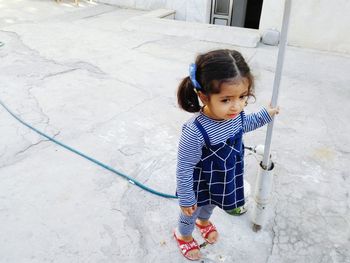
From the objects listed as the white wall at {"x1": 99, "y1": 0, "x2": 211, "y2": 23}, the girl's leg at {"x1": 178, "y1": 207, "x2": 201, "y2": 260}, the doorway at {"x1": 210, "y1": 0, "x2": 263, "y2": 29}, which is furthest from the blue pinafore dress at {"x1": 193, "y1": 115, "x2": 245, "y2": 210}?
the doorway at {"x1": 210, "y1": 0, "x2": 263, "y2": 29}

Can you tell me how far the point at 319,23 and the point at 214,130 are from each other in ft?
12.5

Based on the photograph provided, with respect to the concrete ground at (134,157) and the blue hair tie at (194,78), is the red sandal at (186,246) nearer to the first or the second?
the concrete ground at (134,157)

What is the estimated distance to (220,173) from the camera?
1401mm

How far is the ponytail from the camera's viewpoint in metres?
1.39

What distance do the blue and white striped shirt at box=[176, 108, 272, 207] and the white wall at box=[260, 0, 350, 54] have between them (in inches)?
145

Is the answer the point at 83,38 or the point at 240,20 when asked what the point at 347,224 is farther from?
the point at 240,20

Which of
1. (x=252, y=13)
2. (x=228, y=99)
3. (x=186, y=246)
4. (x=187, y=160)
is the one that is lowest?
(x=186, y=246)

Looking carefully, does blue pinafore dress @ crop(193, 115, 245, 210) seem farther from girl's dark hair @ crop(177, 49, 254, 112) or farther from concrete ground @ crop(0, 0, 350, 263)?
concrete ground @ crop(0, 0, 350, 263)

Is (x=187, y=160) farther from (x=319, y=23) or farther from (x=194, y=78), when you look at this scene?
(x=319, y=23)

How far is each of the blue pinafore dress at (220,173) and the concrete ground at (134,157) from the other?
353 mm

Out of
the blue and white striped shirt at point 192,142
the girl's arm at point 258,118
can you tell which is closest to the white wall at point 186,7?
the girl's arm at point 258,118

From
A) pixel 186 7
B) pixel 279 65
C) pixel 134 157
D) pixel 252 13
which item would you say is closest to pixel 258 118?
pixel 279 65

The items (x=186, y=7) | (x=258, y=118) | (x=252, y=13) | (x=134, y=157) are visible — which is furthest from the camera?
(x=252, y=13)

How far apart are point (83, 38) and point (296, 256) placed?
406cm
